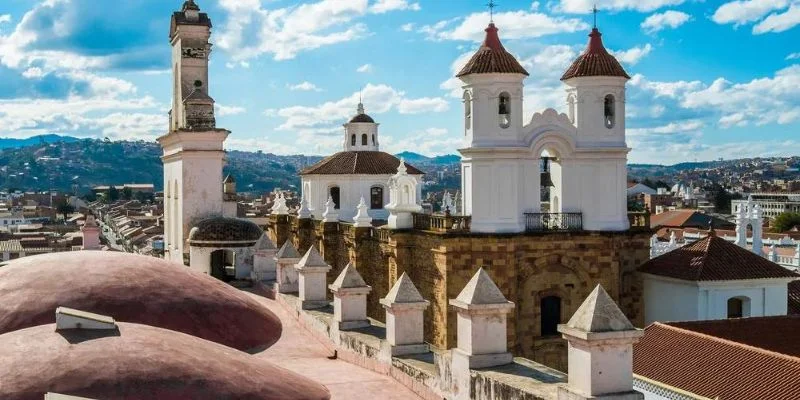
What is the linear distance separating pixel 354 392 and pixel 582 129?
1584cm

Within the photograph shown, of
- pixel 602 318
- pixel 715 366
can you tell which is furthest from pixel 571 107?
pixel 602 318

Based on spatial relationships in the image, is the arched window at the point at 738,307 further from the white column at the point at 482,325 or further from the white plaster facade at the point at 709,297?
the white column at the point at 482,325

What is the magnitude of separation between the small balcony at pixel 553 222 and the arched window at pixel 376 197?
941 centimetres

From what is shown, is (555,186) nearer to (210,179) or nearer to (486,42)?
(486,42)

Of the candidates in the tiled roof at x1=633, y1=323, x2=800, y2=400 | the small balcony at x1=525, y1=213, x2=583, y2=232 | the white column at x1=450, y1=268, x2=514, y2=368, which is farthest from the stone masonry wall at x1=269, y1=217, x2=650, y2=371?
the white column at x1=450, y1=268, x2=514, y2=368

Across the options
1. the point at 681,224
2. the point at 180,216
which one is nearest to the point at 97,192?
the point at 681,224

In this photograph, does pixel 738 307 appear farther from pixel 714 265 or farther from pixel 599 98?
pixel 599 98

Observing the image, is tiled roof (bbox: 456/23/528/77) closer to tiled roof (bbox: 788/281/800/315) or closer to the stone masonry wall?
the stone masonry wall

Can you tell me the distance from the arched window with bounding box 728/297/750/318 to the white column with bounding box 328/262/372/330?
14.0 m

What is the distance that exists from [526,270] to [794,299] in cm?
762

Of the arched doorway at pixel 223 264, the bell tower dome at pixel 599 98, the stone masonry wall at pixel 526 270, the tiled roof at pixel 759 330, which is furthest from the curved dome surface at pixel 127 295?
the bell tower dome at pixel 599 98

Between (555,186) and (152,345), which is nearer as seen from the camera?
(152,345)

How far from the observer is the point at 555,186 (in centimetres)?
2316

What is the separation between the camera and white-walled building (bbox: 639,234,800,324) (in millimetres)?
21219
